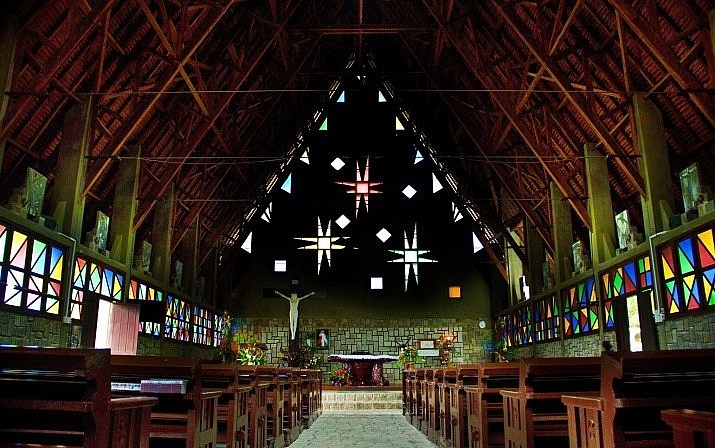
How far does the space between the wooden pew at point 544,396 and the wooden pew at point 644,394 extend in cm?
93

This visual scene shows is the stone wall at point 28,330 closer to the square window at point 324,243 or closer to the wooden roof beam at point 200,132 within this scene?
the wooden roof beam at point 200,132

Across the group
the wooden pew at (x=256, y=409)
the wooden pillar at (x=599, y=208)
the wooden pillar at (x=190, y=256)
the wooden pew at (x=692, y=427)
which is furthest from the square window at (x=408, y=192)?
the wooden pew at (x=692, y=427)

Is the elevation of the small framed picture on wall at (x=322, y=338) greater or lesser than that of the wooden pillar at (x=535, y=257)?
lesser

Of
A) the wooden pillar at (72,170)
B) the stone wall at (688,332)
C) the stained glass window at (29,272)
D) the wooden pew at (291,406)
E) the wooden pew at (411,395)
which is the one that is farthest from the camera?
the wooden pew at (411,395)

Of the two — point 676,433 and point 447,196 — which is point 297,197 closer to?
point 447,196

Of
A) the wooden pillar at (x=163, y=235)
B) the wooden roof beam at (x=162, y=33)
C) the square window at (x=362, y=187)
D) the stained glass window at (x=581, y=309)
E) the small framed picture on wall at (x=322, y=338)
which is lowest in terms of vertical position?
the small framed picture on wall at (x=322, y=338)

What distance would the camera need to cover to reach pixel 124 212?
1324 centimetres

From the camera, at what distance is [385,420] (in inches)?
461

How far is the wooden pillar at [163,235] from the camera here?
616 inches

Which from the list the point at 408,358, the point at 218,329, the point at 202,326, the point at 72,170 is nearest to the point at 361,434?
the point at 72,170

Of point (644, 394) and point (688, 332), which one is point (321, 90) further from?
point (644, 394)

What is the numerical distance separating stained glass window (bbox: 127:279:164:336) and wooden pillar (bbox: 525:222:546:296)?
34.5 feet

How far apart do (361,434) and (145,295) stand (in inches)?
312

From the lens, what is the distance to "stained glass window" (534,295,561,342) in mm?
15414
